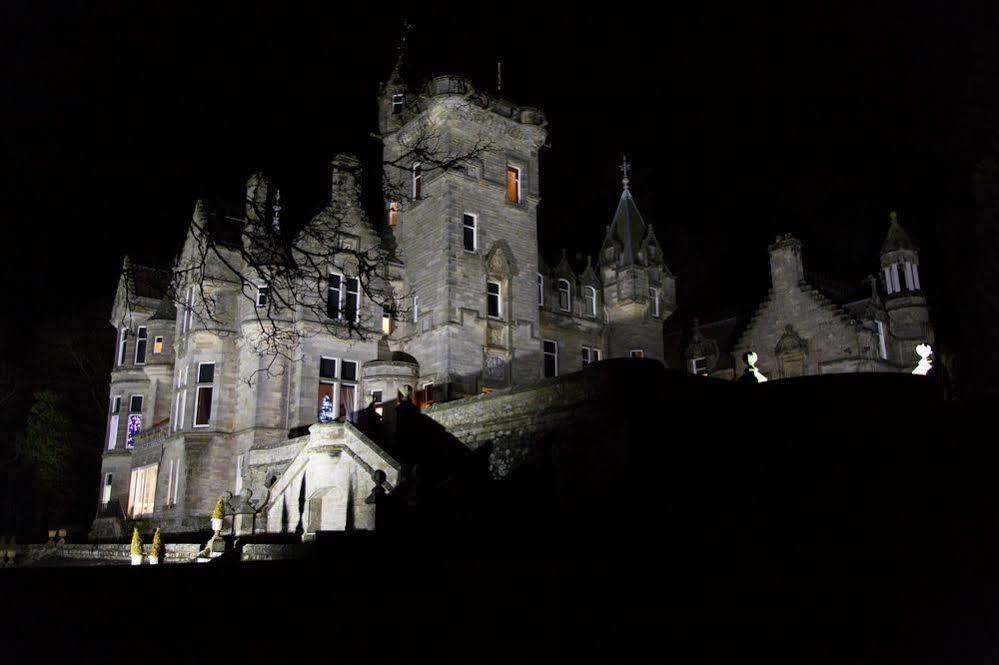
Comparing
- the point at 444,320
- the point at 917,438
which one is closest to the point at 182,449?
the point at 444,320

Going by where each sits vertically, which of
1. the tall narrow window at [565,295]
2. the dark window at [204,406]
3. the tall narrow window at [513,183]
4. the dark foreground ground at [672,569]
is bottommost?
the dark foreground ground at [672,569]

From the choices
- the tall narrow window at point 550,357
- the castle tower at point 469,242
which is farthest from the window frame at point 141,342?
the tall narrow window at point 550,357

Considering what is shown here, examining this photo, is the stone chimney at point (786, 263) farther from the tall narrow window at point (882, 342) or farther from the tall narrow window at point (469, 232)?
the tall narrow window at point (469, 232)

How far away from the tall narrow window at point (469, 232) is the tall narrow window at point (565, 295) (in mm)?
7279

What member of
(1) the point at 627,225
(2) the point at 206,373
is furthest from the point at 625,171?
(2) the point at 206,373

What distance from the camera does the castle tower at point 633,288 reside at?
137 ft

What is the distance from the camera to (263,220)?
11570mm

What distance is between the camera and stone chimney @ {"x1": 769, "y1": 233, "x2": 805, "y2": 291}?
41531 millimetres

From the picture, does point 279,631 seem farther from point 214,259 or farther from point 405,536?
point 214,259

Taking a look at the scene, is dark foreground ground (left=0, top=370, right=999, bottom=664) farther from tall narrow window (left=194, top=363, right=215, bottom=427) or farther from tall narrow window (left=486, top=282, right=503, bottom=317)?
tall narrow window (left=194, top=363, right=215, bottom=427)

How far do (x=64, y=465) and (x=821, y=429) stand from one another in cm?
4502

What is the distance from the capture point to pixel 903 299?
39.9 metres

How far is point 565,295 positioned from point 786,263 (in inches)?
475

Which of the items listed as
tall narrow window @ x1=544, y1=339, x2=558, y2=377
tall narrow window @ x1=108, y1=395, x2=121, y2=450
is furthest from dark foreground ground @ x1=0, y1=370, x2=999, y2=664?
tall narrow window @ x1=108, y1=395, x2=121, y2=450
